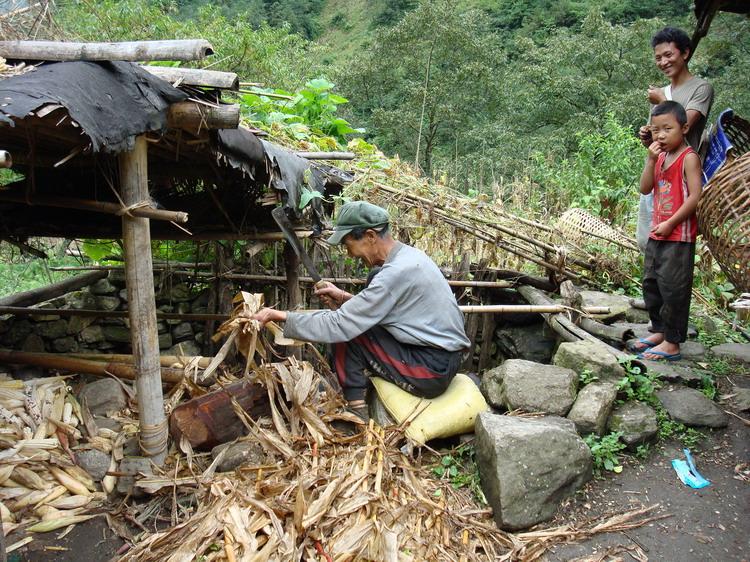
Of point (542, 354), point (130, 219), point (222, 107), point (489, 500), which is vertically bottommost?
point (542, 354)

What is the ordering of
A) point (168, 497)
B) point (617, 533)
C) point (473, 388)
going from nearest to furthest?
point (617, 533)
point (168, 497)
point (473, 388)

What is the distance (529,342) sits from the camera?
17.6ft

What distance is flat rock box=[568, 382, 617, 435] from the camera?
3.17m

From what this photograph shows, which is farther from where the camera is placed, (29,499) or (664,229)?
(664,229)

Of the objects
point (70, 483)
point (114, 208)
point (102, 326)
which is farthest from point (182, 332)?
point (114, 208)

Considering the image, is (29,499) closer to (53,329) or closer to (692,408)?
(53,329)

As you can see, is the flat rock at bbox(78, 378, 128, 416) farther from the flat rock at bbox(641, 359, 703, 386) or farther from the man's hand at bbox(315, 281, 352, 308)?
the flat rock at bbox(641, 359, 703, 386)

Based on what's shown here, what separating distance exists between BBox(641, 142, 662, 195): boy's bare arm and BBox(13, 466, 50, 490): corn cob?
429 centimetres

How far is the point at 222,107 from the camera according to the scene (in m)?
2.66

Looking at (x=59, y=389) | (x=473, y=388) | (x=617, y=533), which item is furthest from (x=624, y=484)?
(x=59, y=389)

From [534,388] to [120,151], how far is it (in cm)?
267

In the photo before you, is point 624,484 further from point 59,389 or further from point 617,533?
point 59,389

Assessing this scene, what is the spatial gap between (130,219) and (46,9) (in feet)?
7.47

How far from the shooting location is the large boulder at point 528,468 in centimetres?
270
